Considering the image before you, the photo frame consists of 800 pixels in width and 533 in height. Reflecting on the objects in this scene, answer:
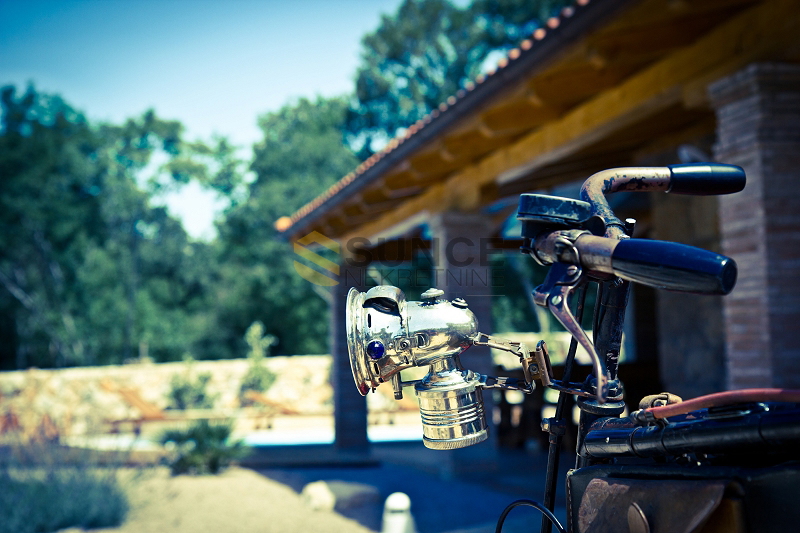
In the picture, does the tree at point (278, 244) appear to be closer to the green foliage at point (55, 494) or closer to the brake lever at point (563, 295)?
the green foliage at point (55, 494)

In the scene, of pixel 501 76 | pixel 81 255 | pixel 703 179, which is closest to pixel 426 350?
pixel 703 179

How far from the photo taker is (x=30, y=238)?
26781 mm

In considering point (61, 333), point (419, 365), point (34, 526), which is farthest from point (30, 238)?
point (419, 365)

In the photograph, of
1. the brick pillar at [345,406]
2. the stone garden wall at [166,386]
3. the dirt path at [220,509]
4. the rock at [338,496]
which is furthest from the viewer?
the stone garden wall at [166,386]

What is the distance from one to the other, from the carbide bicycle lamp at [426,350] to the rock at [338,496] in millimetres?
5953

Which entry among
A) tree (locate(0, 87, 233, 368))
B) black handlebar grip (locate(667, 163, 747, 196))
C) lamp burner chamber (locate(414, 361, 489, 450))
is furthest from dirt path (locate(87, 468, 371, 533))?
tree (locate(0, 87, 233, 368))

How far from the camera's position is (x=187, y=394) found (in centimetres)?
1584

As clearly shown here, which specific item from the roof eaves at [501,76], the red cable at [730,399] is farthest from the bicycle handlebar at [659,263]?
the roof eaves at [501,76]

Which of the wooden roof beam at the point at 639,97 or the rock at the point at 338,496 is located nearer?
the wooden roof beam at the point at 639,97

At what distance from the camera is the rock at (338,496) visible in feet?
21.6

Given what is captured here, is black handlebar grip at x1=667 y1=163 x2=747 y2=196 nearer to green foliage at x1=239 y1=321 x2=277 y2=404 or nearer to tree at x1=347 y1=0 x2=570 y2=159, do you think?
green foliage at x1=239 y1=321 x2=277 y2=404

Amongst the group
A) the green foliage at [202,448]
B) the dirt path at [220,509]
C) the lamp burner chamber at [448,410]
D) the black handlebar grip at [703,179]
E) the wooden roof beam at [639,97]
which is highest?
the wooden roof beam at [639,97]

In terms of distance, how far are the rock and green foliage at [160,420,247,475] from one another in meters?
1.95

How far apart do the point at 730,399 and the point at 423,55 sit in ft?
101
